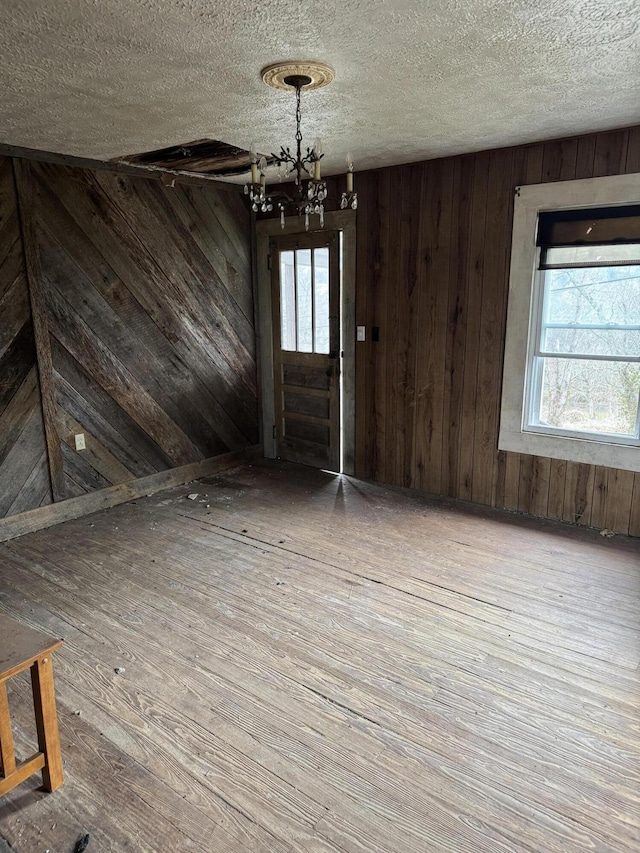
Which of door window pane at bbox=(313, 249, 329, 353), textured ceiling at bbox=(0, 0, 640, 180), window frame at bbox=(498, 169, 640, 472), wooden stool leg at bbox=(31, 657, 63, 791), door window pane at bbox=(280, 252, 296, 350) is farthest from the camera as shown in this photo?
door window pane at bbox=(280, 252, 296, 350)

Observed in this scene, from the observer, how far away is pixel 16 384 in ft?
12.0

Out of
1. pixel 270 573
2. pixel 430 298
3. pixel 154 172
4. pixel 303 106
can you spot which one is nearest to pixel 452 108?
pixel 303 106

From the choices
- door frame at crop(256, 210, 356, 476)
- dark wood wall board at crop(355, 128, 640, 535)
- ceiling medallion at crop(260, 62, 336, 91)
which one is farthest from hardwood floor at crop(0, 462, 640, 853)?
ceiling medallion at crop(260, 62, 336, 91)

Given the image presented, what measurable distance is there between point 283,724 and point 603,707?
3.97 ft

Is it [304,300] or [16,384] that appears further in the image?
[304,300]

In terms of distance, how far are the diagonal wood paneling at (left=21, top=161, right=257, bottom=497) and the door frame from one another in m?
0.13

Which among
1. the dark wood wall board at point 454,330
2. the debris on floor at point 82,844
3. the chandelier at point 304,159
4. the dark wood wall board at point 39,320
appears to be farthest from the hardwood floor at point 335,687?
the chandelier at point 304,159

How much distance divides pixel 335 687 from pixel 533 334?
2.64m

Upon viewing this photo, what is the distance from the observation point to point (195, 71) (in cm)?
234

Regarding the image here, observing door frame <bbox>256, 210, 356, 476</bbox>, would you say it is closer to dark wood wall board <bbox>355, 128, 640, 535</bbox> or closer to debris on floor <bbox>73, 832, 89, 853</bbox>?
dark wood wall board <bbox>355, 128, 640, 535</bbox>

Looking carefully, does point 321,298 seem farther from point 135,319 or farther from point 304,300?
point 135,319

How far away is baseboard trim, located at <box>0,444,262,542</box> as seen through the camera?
375 centimetres

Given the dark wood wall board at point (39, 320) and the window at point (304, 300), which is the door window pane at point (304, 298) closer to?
the window at point (304, 300)

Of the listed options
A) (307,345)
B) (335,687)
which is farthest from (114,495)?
(335,687)
